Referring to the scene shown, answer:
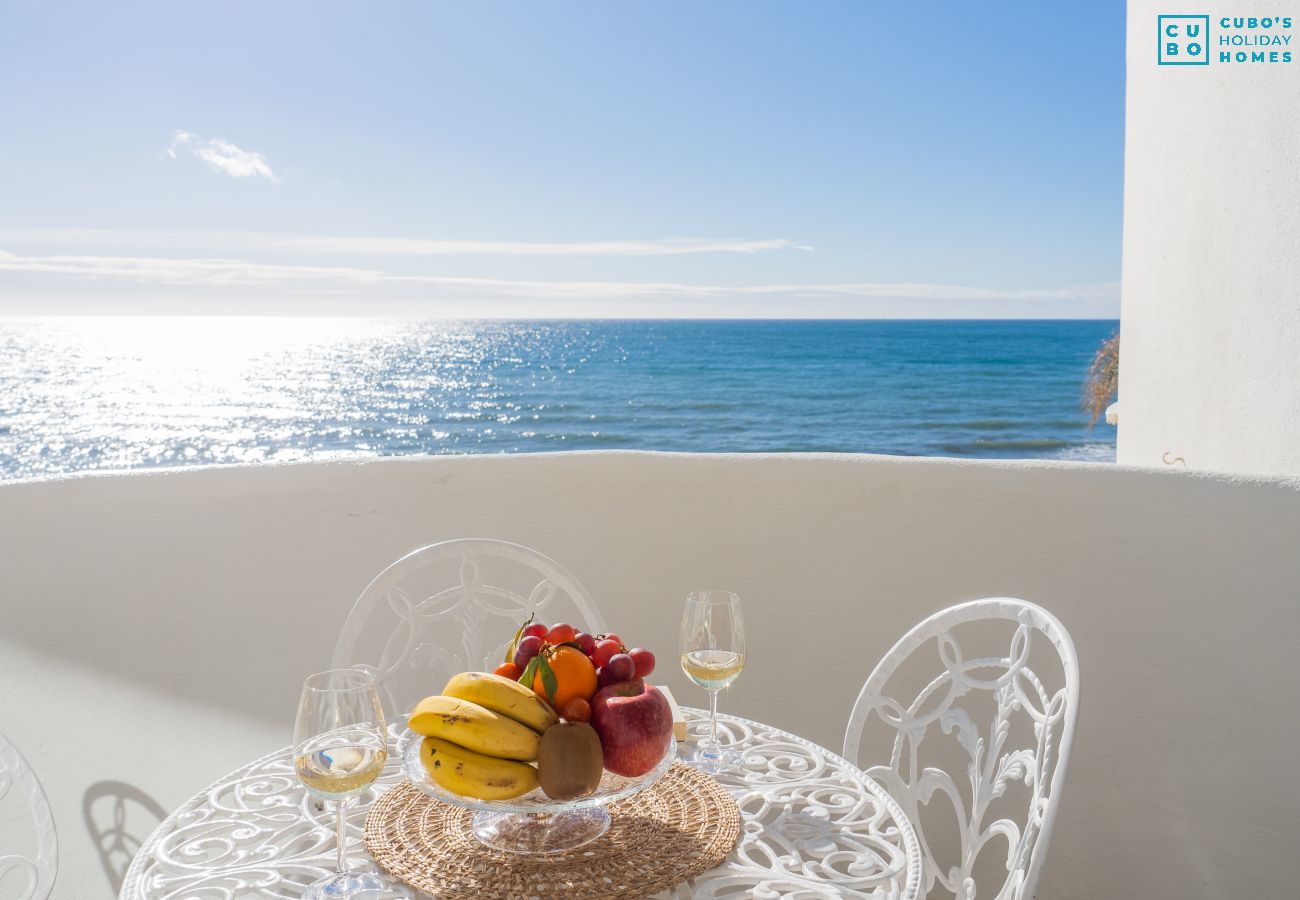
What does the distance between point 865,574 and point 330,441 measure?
24881 millimetres

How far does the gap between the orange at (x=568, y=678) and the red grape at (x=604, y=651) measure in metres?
0.03

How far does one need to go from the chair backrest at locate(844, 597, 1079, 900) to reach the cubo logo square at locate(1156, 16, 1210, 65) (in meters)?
2.45

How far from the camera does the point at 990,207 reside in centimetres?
3256

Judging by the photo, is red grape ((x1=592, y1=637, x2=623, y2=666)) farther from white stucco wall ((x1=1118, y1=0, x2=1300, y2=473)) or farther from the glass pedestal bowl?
white stucco wall ((x1=1118, y1=0, x2=1300, y2=473))

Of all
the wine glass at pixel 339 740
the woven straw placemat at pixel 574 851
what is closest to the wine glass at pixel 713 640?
the woven straw placemat at pixel 574 851

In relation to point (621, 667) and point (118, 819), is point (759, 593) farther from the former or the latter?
point (118, 819)

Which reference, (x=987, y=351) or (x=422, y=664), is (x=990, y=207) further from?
(x=422, y=664)

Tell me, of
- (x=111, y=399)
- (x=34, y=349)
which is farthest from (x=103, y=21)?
(x=34, y=349)

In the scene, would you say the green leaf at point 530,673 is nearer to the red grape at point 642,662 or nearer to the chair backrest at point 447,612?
the red grape at point 642,662

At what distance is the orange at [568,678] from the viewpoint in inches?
35.0

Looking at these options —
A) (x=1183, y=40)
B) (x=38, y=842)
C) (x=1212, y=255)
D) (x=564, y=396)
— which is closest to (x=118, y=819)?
(x=38, y=842)

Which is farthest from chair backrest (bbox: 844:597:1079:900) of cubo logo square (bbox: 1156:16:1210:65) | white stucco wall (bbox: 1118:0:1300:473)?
cubo logo square (bbox: 1156:16:1210:65)

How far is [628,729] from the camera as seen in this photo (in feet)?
2.89

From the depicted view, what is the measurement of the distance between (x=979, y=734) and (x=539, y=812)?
1105 millimetres
